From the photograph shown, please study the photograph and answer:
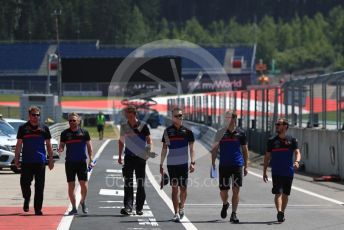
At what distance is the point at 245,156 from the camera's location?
705 inches

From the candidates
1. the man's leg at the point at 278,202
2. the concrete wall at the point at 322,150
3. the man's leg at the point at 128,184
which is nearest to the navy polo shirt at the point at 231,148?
the man's leg at the point at 278,202

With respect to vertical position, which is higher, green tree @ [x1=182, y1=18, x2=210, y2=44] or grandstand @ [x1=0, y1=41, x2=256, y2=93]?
green tree @ [x1=182, y1=18, x2=210, y2=44]

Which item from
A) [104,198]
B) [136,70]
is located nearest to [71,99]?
[136,70]

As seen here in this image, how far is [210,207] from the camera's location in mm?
20328

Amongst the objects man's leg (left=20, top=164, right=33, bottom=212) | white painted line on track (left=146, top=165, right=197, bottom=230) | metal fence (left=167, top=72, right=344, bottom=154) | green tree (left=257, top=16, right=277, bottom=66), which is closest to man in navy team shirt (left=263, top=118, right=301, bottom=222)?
white painted line on track (left=146, top=165, right=197, bottom=230)

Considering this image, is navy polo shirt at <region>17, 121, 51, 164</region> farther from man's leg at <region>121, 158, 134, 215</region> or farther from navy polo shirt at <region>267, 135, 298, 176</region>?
navy polo shirt at <region>267, 135, 298, 176</region>

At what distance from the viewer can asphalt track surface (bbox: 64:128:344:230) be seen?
17.0m

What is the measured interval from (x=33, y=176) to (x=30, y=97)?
46600mm

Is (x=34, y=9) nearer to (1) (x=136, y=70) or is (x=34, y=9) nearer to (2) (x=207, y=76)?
(2) (x=207, y=76)

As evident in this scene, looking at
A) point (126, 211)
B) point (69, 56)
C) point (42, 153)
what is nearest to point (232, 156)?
point (126, 211)

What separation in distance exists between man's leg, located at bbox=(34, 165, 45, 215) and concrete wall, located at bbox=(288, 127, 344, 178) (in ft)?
41.5

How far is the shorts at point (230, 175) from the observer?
17766 mm

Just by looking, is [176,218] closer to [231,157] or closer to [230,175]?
[230,175]

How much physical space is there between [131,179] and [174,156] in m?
1.16
